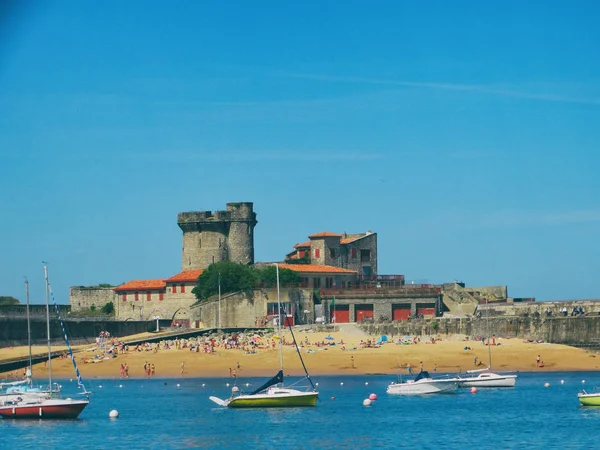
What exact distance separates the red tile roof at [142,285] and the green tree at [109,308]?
1.73 meters

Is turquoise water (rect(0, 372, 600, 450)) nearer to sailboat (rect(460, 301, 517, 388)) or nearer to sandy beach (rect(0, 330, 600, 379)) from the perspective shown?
sailboat (rect(460, 301, 517, 388))

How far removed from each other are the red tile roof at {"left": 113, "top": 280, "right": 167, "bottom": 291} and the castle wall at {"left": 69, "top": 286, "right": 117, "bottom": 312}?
89.5 inches

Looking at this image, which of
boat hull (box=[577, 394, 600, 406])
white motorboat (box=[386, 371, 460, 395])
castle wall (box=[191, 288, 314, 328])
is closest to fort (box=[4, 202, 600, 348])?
castle wall (box=[191, 288, 314, 328])

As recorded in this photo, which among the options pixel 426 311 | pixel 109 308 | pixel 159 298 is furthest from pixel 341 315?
pixel 109 308

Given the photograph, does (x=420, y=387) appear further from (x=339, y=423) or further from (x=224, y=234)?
(x=224, y=234)

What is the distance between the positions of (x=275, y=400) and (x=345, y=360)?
20003 millimetres

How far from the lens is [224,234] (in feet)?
342

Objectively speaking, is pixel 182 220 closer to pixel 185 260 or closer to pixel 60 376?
pixel 185 260

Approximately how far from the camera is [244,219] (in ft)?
341

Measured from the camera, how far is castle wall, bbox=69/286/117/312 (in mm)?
107412

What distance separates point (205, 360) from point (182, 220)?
1110 inches

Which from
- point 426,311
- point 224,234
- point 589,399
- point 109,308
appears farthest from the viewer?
point 109,308

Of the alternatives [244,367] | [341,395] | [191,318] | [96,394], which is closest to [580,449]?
[341,395]

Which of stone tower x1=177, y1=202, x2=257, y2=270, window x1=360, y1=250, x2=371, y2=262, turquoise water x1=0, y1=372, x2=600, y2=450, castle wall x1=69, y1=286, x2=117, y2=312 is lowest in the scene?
turquoise water x1=0, y1=372, x2=600, y2=450
